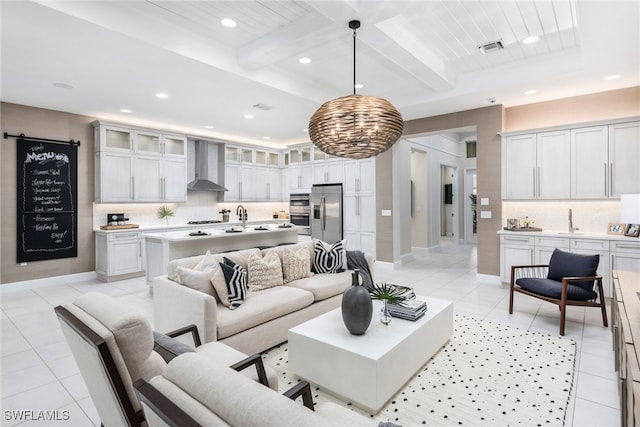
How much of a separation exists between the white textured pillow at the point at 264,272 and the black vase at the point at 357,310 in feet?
4.27

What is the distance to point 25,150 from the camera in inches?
206

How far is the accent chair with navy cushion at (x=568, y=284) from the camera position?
333 centimetres

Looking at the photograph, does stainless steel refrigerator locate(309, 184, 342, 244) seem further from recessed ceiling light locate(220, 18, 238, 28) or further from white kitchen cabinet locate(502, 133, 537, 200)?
recessed ceiling light locate(220, 18, 238, 28)

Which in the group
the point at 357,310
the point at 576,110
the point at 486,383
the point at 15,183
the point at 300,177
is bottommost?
the point at 486,383

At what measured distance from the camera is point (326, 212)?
7.66 metres

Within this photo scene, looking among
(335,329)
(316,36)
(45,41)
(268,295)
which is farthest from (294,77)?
(335,329)

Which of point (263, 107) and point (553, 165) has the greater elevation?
point (263, 107)

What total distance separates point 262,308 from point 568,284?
3.16m

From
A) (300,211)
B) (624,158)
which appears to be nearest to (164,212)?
(300,211)

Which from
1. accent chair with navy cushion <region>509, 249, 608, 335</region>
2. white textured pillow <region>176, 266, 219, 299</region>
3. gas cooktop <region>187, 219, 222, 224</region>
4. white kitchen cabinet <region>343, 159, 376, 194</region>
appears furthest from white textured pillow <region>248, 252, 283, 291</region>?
gas cooktop <region>187, 219, 222, 224</region>

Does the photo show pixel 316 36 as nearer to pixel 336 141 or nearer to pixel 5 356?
pixel 336 141

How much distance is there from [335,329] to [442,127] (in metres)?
4.67

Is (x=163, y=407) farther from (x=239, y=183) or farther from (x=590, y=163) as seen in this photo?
(x=239, y=183)

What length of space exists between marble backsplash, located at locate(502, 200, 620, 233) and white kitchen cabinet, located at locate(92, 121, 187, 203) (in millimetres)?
6231
